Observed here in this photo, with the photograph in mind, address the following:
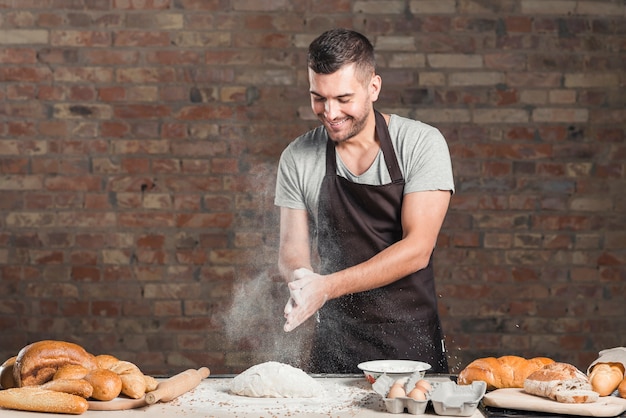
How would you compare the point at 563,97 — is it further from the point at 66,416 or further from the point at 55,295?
the point at 66,416

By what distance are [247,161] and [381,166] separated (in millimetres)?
1350

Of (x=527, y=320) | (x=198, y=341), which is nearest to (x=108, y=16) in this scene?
(x=198, y=341)

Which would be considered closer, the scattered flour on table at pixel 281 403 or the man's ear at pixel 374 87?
the scattered flour on table at pixel 281 403

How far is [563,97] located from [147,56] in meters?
2.09

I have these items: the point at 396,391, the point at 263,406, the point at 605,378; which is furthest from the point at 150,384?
the point at 605,378

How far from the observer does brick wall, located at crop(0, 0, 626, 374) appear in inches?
175

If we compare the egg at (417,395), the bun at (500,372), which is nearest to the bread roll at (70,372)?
the egg at (417,395)

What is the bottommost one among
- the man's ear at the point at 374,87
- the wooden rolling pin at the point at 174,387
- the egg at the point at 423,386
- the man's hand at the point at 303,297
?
the wooden rolling pin at the point at 174,387

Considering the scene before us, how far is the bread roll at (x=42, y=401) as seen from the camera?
6.83 ft

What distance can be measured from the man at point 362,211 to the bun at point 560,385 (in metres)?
0.91

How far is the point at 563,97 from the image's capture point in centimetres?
450

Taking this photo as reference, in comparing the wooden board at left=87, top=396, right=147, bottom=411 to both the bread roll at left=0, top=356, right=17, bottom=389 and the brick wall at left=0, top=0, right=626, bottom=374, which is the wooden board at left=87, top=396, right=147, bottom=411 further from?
the brick wall at left=0, top=0, right=626, bottom=374

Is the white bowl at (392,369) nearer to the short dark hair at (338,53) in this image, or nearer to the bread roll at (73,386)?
the bread roll at (73,386)

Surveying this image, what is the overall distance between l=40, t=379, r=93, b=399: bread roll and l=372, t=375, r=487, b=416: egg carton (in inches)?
27.3
